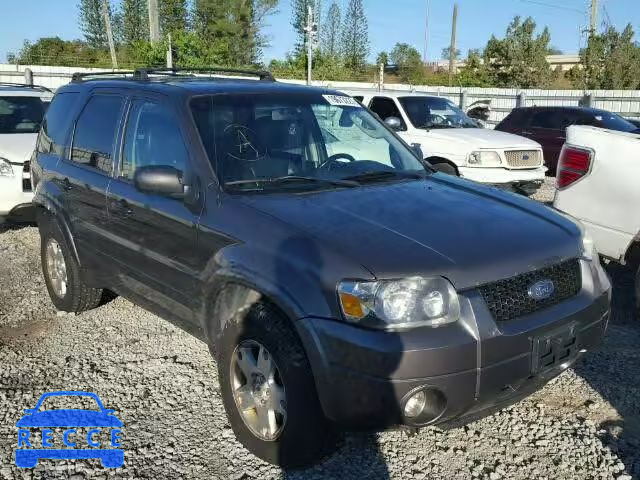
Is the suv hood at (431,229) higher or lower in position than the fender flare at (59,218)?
higher

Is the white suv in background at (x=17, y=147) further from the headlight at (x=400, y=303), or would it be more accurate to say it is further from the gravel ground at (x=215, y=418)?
the headlight at (x=400, y=303)

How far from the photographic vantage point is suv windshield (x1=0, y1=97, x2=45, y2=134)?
8.29 metres

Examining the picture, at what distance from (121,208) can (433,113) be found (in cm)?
754

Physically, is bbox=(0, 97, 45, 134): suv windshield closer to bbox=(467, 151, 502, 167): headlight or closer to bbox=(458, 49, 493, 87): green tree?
bbox=(467, 151, 502, 167): headlight

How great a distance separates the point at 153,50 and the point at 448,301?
959 inches

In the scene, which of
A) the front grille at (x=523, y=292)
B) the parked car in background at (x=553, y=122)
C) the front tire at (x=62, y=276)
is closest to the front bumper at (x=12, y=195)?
the front tire at (x=62, y=276)

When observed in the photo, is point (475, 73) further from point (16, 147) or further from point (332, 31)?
point (16, 147)

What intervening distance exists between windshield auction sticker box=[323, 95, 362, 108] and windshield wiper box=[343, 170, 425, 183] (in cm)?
75

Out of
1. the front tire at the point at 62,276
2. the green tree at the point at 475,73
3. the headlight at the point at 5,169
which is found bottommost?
the front tire at the point at 62,276

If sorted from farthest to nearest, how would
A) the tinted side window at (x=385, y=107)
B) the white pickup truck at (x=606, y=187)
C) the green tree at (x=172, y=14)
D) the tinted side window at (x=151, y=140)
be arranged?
the green tree at (x=172, y=14)
the tinted side window at (x=385, y=107)
the white pickup truck at (x=606, y=187)
the tinted side window at (x=151, y=140)

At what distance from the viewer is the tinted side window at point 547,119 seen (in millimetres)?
13531

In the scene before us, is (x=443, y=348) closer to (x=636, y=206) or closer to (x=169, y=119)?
(x=169, y=119)

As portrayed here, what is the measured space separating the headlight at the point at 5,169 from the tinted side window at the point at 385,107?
5.77 meters

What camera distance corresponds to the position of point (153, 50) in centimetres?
2448
